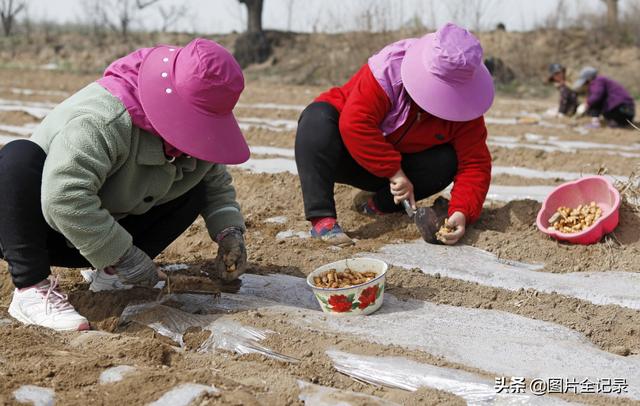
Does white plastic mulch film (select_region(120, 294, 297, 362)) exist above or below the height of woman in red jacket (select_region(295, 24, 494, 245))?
below

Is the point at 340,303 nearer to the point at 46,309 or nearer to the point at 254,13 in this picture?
the point at 46,309

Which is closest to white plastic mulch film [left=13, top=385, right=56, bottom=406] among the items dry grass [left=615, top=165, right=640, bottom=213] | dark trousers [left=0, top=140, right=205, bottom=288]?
dark trousers [left=0, top=140, right=205, bottom=288]

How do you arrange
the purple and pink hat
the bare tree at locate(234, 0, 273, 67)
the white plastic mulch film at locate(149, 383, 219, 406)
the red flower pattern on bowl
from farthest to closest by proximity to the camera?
the bare tree at locate(234, 0, 273, 67)
the purple and pink hat
the red flower pattern on bowl
the white plastic mulch film at locate(149, 383, 219, 406)

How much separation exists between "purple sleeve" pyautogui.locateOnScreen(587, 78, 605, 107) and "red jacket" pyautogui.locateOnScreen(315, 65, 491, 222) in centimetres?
487

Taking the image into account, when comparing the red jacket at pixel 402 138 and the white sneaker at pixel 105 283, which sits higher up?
the red jacket at pixel 402 138

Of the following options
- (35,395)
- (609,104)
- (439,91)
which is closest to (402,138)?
(439,91)

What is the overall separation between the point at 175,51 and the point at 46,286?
33.3 inches

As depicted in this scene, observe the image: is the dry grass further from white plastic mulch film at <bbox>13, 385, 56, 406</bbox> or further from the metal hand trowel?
white plastic mulch film at <bbox>13, 385, 56, 406</bbox>

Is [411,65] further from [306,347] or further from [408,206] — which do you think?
[306,347]

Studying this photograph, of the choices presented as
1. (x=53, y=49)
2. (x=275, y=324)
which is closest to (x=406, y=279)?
(x=275, y=324)

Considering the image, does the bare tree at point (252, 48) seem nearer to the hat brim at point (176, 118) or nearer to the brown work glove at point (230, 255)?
the brown work glove at point (230, 255)

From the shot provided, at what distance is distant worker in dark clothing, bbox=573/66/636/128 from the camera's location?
748 centimetres

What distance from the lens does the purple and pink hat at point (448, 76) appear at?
301 cm

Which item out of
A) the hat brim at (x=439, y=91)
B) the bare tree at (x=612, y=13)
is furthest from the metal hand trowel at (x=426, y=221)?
the bare tree at (x=612, y=13)
